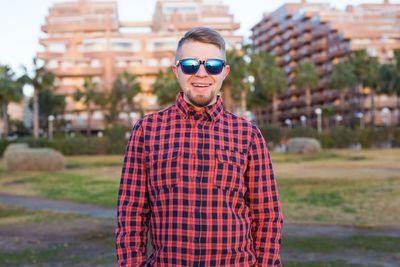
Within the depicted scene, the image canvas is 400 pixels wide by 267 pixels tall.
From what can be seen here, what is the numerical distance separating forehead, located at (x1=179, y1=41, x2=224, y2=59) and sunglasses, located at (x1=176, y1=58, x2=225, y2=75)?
0.02 metres

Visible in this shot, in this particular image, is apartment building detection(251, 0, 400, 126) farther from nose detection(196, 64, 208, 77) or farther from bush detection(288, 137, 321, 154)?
nose detection(196, 64, 208, 77)

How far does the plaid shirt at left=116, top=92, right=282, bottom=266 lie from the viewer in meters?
2.17

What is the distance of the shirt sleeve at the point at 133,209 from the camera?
2.19m

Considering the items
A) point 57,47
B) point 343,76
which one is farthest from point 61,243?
point 57,47

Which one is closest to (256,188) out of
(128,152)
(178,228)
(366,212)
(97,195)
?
(178,228)

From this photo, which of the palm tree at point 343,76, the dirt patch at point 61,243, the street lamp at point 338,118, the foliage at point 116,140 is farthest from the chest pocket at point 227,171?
the street lamp at point 338,118

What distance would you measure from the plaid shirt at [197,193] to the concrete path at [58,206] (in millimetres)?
10986

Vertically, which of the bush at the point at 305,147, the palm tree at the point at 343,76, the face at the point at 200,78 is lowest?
the bush at the point at 305,147

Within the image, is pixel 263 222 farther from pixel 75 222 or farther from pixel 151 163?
pixel 75 222

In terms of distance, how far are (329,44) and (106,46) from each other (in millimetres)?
45864

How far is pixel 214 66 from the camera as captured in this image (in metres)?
2.29

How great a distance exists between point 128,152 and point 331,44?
344ft

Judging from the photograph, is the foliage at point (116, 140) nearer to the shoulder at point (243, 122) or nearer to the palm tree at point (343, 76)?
the palm tree at point (343, 76)

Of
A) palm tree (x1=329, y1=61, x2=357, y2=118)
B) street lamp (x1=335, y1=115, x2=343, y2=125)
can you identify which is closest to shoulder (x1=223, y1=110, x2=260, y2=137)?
palm tree (x1=329, y1=61, x2=357, y2=118)
